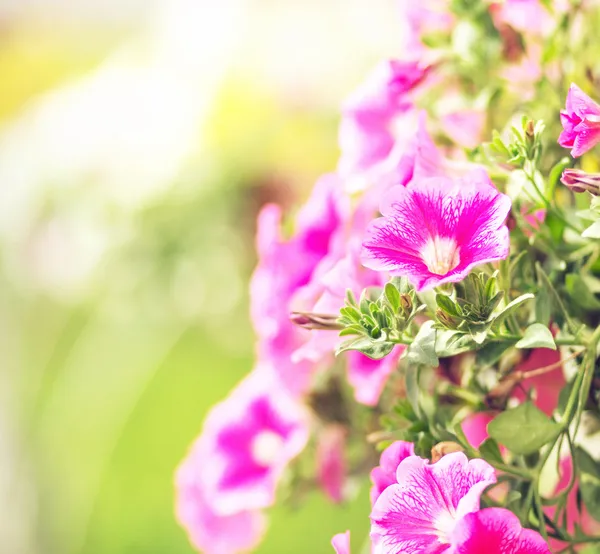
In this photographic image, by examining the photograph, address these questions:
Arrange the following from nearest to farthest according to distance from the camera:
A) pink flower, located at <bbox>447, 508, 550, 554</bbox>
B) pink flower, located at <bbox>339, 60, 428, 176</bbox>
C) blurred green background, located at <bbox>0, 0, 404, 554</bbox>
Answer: pink flower, located at <bbox>447, 508, 550, 554</bbox> → pink flower, located at <bbox>339, 60, 428, 176</bbox> → blurred green background, located at <bbox>0, 0, 404, 554</bbox>

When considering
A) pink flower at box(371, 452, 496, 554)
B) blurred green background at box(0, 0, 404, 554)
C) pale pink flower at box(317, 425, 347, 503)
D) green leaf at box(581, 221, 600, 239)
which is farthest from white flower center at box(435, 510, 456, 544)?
blurred green background at box(0, 0, 404, 554)

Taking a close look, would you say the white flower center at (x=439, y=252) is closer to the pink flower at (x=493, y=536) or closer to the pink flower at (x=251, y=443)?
the pink flower at (x=493, y=536)

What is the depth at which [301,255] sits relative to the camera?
0.40 metres

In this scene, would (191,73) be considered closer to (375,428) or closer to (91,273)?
(91,273)

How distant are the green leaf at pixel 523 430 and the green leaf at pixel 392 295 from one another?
0.22 ft

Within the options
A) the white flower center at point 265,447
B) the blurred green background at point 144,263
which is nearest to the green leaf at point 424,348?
the white flower center at point 265,447

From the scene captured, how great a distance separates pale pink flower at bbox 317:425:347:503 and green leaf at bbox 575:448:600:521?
16 centimetres

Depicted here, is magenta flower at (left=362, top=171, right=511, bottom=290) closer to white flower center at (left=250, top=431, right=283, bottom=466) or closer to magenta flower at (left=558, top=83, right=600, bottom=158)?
magenta flower at (left=558, top=83, right=600, bottom=158)

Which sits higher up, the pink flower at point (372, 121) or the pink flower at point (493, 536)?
the pink flower at point (372, 121)

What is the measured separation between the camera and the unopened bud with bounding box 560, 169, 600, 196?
0.25m

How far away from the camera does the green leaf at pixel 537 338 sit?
26cm

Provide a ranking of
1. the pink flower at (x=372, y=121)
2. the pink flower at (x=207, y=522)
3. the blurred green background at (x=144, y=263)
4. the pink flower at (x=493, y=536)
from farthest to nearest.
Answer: the blurred green background at (x=144, y=263)
the pink flower at (x=207, y=522)
the pink flower at (x=372, y=121)
the pink flower at (x=493, y=536)

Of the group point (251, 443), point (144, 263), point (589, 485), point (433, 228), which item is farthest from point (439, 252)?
point (144, 263)

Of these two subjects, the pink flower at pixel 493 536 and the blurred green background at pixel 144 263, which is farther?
the blurred green background at pixel 144 263
